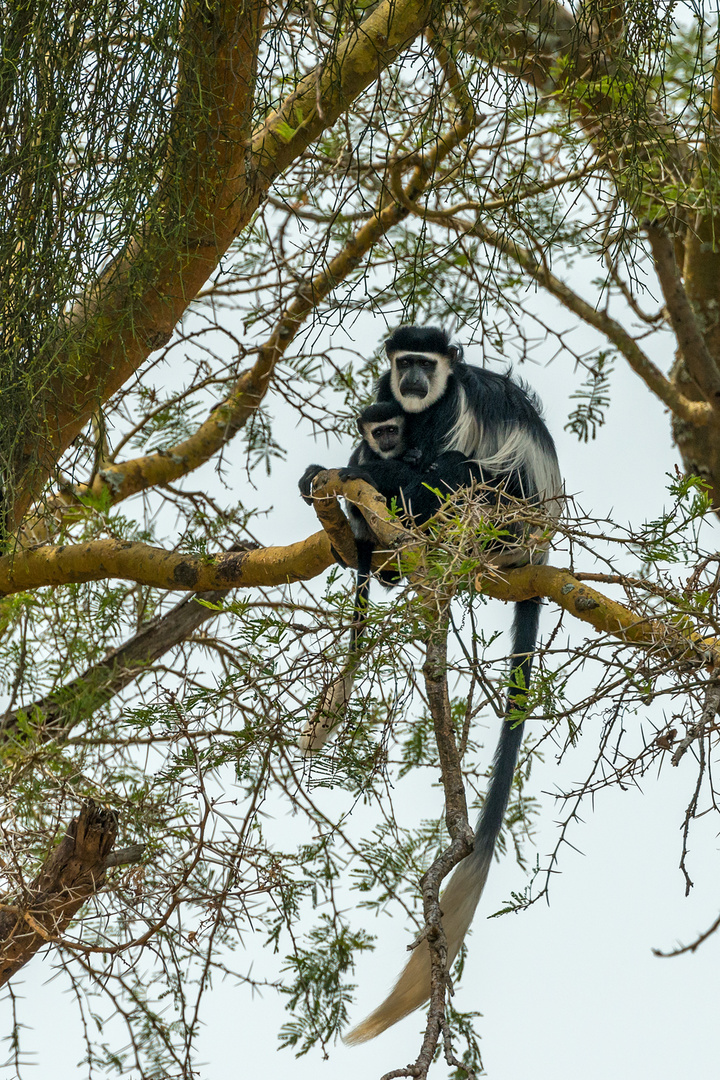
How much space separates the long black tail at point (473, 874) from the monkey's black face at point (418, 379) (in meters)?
0.57

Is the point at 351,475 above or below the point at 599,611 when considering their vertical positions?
above

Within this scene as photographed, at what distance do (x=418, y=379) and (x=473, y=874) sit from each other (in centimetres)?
119

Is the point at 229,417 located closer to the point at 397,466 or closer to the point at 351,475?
the point at 397,466

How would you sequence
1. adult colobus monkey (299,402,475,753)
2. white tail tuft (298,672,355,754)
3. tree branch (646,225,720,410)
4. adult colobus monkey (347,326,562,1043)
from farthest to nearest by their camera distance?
tree branch (646,225,720,410), adult colobus monkey (347,326,562,1043), adult colobus monkey (299,402,475,753), white tail tuft (298,672,355,754)

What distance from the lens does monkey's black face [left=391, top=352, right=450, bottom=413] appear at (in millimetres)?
2494

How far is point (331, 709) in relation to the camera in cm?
158

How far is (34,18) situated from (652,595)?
3.60 feet

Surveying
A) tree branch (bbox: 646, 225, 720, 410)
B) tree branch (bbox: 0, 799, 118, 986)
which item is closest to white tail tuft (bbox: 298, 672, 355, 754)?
tree branch (bbox: 0, 799, 118, 986)

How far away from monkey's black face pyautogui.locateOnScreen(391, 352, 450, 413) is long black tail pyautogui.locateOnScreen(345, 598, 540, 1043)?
1.88ft

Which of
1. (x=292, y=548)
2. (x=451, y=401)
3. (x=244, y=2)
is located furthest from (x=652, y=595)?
(x=451, y=401)

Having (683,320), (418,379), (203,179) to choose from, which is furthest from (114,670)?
(683,320)

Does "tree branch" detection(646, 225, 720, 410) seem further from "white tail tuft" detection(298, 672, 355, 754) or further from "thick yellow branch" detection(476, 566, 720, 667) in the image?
"white tail tuft" detection(298, 672, 355, 754)

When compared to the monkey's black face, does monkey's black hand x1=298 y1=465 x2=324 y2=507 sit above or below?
below

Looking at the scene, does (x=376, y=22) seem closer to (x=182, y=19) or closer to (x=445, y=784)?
(x=182, y=19)
